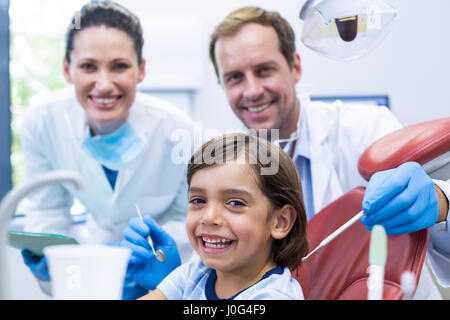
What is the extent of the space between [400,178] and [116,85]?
98 cm

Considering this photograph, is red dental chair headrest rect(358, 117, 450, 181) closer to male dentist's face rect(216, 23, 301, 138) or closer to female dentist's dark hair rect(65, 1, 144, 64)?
male dentist's face rect(216, 23, 301, 138)

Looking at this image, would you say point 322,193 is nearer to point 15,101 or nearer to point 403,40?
point 403,40

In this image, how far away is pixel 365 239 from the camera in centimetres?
101

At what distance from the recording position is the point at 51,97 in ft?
5.82

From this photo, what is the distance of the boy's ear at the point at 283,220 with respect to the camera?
102 centimetres

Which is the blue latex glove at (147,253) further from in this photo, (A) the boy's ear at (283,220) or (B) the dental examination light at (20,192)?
(B) the dental examination light at (20,192)

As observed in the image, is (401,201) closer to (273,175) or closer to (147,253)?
(273,175)

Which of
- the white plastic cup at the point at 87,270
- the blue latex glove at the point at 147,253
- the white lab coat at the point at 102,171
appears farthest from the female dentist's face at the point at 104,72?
the white plastic cup at the point at 87,270

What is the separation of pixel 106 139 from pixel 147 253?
546 mm

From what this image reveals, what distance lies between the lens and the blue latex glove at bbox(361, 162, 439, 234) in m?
0.88

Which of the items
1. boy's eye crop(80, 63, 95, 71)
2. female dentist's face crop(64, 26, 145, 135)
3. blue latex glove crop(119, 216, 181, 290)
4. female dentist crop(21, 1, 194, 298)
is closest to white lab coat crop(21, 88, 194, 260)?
female dentist crop(21, 1, 194, 298)

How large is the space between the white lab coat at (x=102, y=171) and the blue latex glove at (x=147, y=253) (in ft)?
1.15

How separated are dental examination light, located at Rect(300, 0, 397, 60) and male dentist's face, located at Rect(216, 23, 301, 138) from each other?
0.29m
